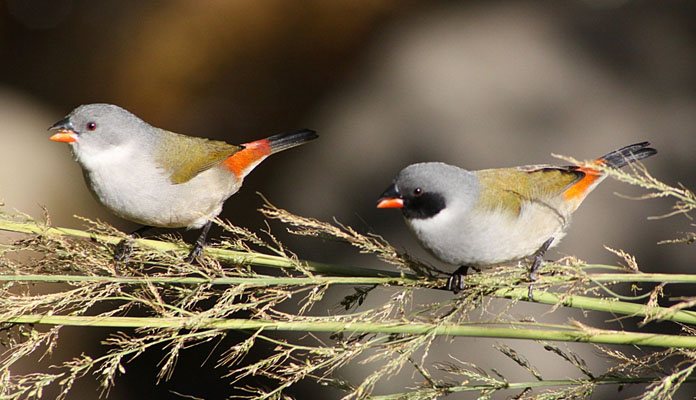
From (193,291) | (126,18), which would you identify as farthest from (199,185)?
(126,18)

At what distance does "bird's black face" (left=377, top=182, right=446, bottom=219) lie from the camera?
2.38m

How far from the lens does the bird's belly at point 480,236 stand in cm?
234

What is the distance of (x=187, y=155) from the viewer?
3.02 m

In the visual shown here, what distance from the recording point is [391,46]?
477 centimetres

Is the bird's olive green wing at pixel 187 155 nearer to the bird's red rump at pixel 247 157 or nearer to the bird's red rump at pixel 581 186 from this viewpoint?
the bird's red rump at pixel 247 157

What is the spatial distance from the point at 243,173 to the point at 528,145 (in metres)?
1.67

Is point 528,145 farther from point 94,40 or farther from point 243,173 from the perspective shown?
point 94,40

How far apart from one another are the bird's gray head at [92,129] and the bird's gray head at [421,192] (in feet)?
3.35

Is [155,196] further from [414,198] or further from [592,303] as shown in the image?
[592,303]

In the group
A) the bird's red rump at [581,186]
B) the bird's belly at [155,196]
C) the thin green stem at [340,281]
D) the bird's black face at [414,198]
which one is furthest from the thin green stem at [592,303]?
the bird's belly at [155,196]

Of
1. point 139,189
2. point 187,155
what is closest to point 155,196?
point 139,189

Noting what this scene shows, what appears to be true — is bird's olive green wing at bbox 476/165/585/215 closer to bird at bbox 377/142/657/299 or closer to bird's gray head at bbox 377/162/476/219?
bird at bbox 377/142/657/299

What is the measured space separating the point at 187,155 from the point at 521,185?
3.95 feet

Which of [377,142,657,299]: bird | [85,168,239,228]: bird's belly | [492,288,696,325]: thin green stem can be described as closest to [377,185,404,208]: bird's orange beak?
[377,142,657,299]: bird
